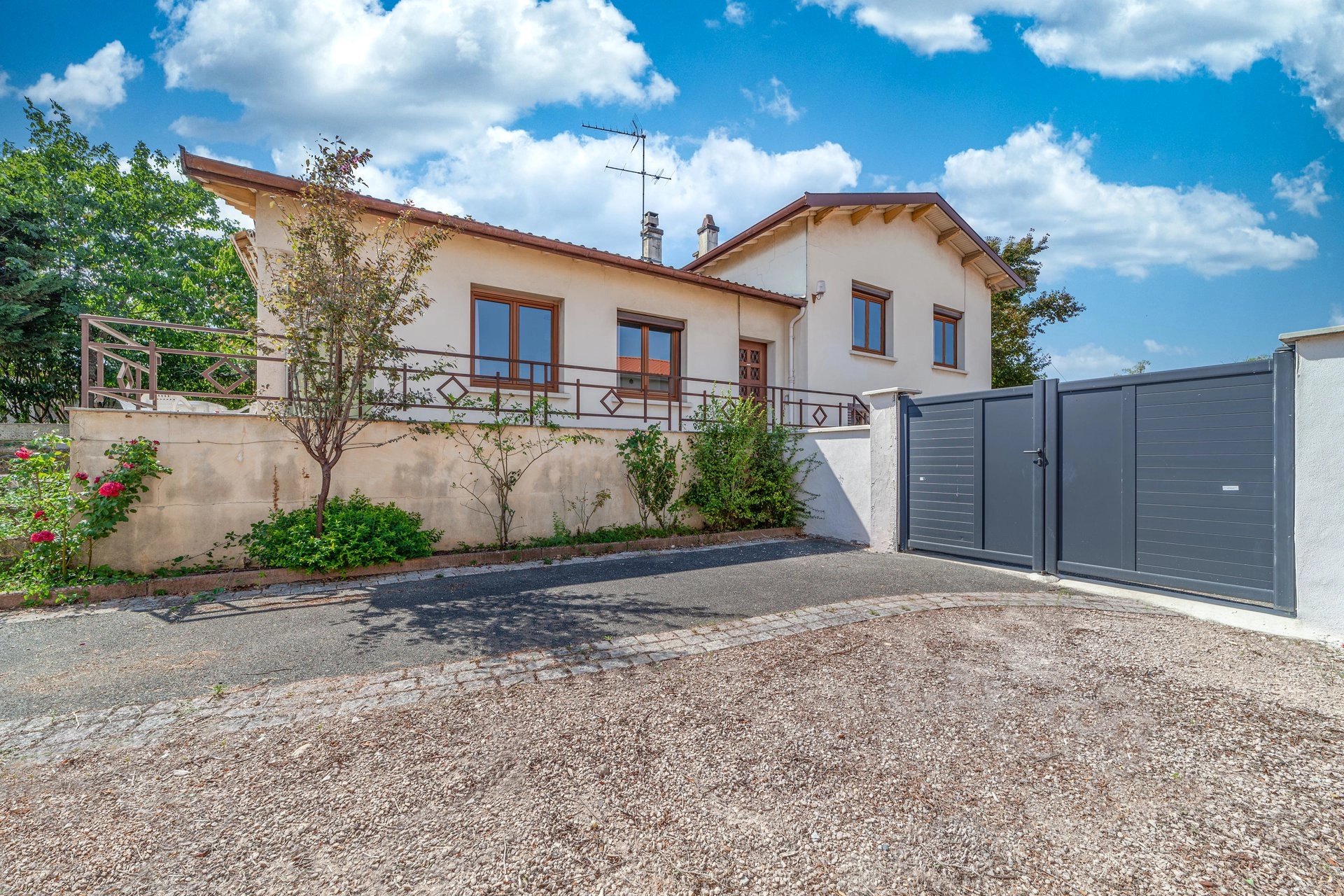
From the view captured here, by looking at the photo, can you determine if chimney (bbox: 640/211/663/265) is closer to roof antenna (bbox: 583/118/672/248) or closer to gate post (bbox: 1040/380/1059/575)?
roof antenna (bbox: 583/118/672/248)

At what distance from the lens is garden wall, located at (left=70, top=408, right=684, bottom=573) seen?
567cm

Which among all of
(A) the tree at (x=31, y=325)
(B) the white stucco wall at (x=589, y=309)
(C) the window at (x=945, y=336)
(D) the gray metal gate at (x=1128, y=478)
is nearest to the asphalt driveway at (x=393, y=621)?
(D) the gray metal gate at (x=1128, y=478)

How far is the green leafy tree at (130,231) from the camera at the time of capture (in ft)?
55.7

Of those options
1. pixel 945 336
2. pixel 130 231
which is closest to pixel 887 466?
pixel 945 336

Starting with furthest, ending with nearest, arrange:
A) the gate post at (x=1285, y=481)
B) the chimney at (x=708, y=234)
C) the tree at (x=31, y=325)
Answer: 1. the chimney at (x=708, y=234)
2. the tree at (x=31, y=325)
3. the gate post at (x=1285, y=481)

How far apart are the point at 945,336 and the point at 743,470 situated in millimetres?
9602

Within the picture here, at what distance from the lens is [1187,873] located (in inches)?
73.7

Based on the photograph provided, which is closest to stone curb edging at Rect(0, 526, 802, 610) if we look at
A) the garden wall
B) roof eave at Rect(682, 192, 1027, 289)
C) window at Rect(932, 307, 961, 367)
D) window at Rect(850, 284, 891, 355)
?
the garden wall

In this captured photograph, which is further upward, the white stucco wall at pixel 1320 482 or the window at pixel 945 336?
the window at pixel 945 336

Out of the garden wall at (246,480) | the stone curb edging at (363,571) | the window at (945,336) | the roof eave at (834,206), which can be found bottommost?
the stone curb edging at (363,571)

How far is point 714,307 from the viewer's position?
11781 mm

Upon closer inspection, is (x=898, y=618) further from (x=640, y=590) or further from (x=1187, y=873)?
(x=1187, y=873)

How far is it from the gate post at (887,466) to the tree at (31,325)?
734 inches

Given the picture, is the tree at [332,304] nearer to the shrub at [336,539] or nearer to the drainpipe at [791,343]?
the shrub at [336,539]
